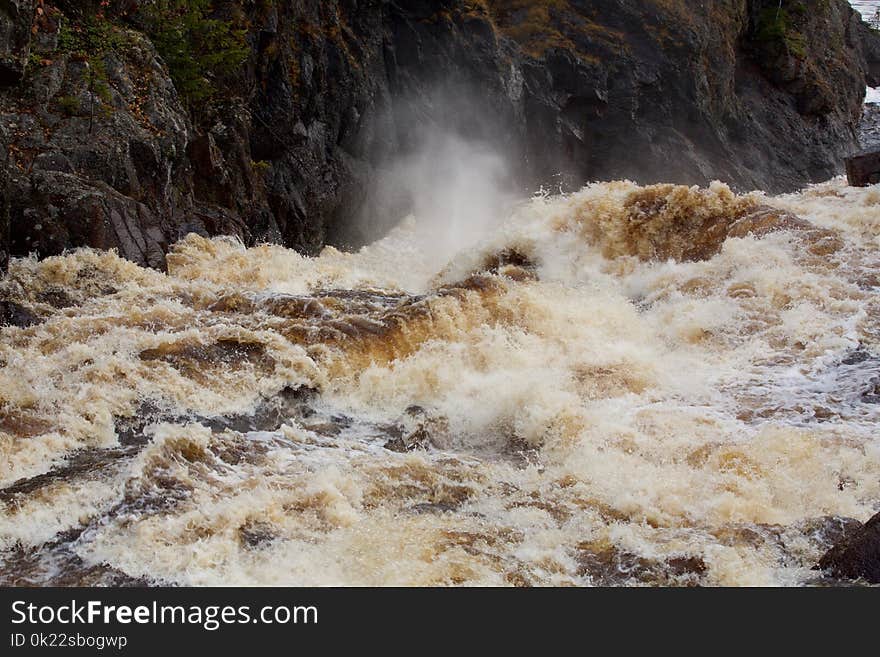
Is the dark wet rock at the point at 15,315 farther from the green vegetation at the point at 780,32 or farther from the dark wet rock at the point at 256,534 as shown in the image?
the green vegetation at the point at 780,32

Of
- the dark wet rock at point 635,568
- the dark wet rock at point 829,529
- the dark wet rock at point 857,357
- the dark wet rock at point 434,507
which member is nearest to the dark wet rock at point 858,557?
the dark wet rock at point 829,529

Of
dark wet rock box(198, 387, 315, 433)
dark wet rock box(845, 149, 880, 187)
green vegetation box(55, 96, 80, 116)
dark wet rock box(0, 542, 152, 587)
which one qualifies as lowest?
dark wet rock box(0, 542, 152, 587)

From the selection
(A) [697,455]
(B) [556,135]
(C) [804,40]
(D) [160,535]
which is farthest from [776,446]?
(C) [804,40]

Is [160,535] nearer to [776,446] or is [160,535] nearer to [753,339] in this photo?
[776,446]

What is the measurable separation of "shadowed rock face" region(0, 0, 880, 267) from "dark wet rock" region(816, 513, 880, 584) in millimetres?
9461

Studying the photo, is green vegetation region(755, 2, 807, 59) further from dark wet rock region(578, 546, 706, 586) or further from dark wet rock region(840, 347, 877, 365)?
dark wet rock region(578, 546, 706, 586)

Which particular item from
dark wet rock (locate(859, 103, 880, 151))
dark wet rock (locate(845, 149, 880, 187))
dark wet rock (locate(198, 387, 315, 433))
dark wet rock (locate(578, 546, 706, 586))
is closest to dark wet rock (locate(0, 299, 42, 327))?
dark wet rock (locate(198, 387, 315, 433))

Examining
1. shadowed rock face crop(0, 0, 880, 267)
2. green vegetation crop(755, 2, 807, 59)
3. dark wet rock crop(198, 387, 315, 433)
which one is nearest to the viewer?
dark wet rock crop(198, 387, 315, 433)

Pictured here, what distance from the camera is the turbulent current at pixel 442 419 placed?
6.60 metres

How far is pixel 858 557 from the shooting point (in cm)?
615

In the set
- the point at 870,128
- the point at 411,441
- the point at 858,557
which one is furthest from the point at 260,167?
the point at 870,128

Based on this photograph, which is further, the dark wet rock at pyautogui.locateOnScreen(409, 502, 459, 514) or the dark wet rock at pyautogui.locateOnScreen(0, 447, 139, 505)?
the dark wet rock at pyautogui.locateOnScreen(409, 502, 459, 514)

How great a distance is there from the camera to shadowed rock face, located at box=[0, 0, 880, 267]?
1359cm

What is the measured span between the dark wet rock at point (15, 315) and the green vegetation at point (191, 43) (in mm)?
7543
